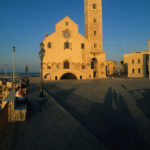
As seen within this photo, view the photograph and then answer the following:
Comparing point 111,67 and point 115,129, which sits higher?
point 111,67

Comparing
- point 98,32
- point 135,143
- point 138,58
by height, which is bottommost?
point 135,143

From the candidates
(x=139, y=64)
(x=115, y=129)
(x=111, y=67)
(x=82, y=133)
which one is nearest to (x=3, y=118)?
(x=82, y=133)

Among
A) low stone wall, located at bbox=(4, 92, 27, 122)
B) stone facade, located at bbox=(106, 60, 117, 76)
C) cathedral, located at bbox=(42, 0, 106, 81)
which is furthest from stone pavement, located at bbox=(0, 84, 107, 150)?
stone facade, located at bbox=(106, 60, 117, 76)

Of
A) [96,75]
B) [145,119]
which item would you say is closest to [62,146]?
[145,119]

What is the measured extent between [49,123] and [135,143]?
12.6ft

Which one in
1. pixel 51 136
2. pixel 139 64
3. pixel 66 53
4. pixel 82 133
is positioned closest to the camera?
pixel 51 136

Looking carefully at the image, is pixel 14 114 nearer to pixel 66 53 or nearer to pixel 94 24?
pixel 66 53

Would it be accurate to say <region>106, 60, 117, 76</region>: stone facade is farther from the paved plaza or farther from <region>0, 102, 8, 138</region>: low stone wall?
<region>0, 102, 8, 138</region>: low stone wall

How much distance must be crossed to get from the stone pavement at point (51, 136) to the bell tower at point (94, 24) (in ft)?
135

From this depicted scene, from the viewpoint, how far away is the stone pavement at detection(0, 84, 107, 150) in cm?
434

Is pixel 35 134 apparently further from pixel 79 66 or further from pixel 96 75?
pixel 96 75

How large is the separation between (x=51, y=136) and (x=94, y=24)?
4596 cm

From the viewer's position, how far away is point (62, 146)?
4336mm

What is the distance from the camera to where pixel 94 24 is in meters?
45.5
